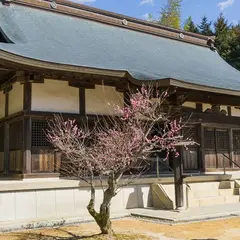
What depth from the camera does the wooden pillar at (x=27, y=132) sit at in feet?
34.2

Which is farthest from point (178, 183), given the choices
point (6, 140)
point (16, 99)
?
point (6, 140)

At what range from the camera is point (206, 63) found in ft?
58.2

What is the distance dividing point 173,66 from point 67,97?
16.1 feet

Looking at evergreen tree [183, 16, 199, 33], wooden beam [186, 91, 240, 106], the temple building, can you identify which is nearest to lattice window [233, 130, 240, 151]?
the temple building

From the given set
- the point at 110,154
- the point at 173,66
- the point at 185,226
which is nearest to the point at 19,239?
the point at 110,154

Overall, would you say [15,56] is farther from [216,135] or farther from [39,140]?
[216,135]

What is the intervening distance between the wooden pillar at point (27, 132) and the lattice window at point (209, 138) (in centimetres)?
773

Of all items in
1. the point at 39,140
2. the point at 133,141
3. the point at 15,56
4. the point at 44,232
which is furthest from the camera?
the point at 39,140

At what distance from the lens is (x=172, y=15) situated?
46219 mm

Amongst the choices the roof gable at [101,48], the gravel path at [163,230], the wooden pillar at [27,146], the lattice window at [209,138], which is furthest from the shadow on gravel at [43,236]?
the lattice window at [209,138]

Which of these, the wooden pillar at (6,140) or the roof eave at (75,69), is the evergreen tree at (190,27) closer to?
the roof eave at (75,69)

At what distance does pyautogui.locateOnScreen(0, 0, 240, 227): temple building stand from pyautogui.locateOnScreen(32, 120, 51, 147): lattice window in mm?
28

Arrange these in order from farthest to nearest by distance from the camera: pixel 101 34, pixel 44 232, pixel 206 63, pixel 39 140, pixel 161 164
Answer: pixel 206 63, pixel 101 34, pixel 161 164, pixel 39 140, pixel 44 232

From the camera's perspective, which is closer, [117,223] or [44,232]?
[44,232]
